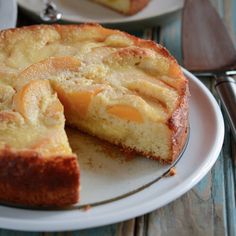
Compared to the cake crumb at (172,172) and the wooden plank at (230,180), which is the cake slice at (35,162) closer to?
the cake crumb at (172,172)

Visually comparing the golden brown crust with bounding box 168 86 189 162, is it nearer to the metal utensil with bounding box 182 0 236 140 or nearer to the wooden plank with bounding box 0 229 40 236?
the metal utensil with bounding box 182 0 236 140

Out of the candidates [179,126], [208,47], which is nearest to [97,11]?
[208,47]

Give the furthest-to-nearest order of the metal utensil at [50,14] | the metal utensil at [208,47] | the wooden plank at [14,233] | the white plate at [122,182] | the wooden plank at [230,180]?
the metal utensil at [50,14]
the metal utensil at [208,47]
the wooden plank at [230,180]
the wooden plank at [14,233]
the white plate at [122,182]

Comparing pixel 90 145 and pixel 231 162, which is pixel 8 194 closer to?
pixel 90 145

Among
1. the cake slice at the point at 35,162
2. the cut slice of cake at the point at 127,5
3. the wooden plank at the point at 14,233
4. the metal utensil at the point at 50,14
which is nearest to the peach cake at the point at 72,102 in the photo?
the cake slice at the point at 35,162

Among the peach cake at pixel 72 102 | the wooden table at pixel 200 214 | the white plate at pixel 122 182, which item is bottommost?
the wooden table at pixel 200 214

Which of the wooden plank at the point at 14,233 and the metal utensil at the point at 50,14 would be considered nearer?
the wooden plank at the point at 14,233

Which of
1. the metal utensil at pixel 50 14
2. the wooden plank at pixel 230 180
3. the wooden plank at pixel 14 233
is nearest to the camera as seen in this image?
the wooden plank at pixel 14 233
